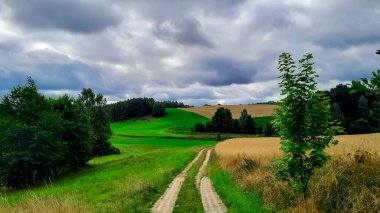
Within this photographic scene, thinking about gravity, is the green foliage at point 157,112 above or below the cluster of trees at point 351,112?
above

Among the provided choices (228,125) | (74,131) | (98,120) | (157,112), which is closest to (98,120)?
(98,120)

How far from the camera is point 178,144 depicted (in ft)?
336

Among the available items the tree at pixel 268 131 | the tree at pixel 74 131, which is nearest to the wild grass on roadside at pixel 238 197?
the tree at pixel 74 131

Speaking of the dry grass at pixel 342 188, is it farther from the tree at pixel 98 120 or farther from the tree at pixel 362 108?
the tree at pixel 362 108

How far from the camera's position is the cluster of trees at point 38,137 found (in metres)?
44.1

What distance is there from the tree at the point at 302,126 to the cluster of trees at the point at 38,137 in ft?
104

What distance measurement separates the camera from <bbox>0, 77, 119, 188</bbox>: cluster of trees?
44.1 meters

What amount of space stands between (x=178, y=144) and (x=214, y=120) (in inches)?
1408

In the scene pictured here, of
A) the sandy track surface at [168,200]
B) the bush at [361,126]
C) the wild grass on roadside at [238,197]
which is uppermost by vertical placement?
the bush at [361,126]

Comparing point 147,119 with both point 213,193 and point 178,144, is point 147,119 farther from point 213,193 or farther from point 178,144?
point 213,193

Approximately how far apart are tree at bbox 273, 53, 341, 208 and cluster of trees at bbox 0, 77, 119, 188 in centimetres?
3159

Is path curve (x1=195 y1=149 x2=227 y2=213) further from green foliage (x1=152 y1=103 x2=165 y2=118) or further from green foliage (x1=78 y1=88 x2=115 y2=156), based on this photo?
green foliage (x1=152 y1=103 x2=165 y2=118)

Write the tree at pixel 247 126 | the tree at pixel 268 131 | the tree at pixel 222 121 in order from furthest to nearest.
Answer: the tree at pixel 222 121
the tree at pixel 247 126
the tree at pixel 268 131

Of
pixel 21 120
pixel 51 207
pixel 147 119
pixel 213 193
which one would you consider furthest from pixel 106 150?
pixel 147 119
